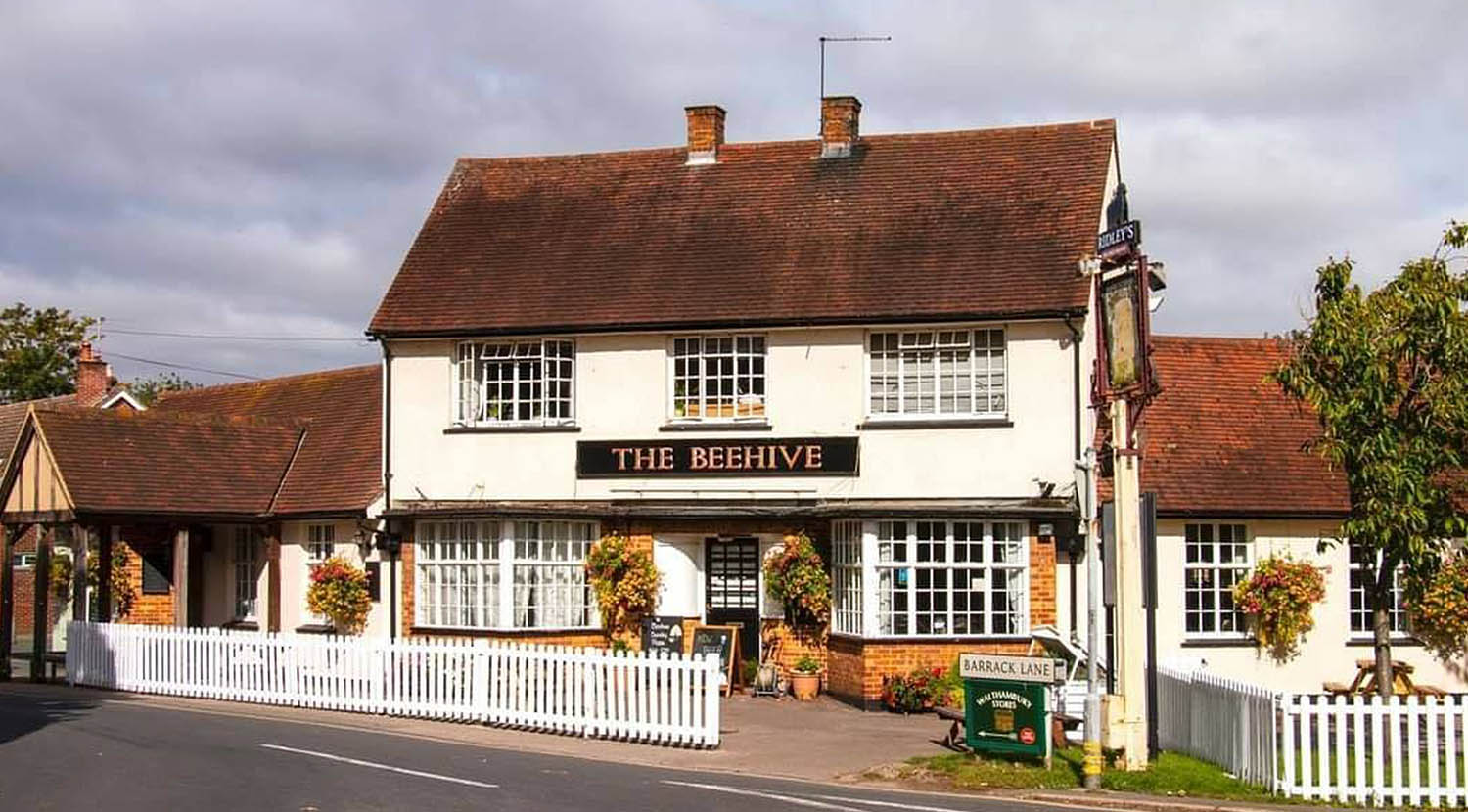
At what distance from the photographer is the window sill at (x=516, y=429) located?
27031 mm

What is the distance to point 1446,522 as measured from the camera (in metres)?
19.7

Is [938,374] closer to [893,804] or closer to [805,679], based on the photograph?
[805,679]

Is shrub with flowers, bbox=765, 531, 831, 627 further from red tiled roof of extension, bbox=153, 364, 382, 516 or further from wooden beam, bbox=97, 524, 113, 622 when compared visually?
wooden beam, bbox=97, 524, 113, 622

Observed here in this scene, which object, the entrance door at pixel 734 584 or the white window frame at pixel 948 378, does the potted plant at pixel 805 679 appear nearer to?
the entrance door at pixel 734 584

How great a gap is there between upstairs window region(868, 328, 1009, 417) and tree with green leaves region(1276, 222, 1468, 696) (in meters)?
5.97

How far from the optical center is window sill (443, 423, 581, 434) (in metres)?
27.0

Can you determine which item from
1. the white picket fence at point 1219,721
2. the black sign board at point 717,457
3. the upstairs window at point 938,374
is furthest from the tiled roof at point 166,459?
the white picket fence at point 1219,721

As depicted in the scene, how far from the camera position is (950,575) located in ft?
81.9

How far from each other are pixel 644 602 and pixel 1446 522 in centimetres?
1178

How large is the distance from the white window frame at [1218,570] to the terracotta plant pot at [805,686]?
18.2 ft

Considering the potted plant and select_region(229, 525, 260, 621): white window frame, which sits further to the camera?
select_region(229, 525, 260, 621): white window frame

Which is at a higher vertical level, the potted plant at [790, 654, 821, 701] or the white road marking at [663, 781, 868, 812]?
the potted plant at [790, 654, 821, 701]

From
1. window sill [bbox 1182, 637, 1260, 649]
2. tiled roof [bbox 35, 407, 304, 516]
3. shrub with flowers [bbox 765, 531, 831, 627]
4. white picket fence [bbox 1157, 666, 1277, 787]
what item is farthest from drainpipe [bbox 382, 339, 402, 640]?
white picket fence [bbox 1157, 666, 1277, 787]

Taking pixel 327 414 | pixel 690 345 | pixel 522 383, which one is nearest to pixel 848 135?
pixel 690 345
